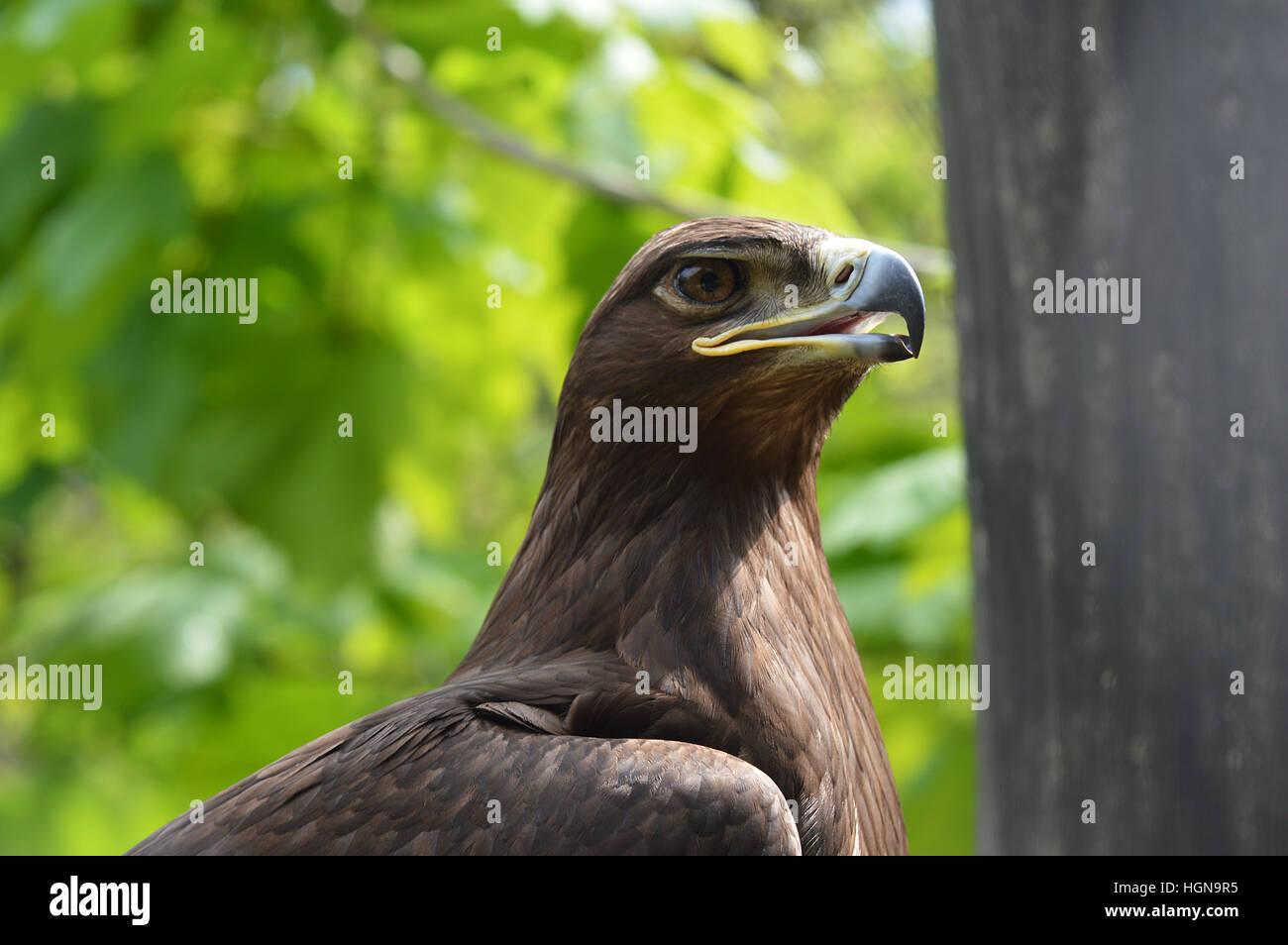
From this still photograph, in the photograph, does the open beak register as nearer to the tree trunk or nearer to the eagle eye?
the eagle eye

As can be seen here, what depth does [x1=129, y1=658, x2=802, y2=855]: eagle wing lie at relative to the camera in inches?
83.0

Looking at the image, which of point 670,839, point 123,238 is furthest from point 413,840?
point 123,238

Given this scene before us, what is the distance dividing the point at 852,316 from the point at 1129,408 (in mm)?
608

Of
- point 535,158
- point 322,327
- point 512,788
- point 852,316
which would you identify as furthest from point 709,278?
point 322,327

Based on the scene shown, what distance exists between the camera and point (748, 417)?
8.27ft

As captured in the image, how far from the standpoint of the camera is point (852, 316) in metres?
2.43

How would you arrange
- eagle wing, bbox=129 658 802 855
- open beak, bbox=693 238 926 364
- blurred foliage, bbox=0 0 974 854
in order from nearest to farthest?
1. eagle wing, bbox=129 658 802 855
2. open beak, bbox=693 238 926 364
3. blurred foliage, bbox=0 0 974 854

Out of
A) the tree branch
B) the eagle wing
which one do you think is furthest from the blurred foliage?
the eagle wing

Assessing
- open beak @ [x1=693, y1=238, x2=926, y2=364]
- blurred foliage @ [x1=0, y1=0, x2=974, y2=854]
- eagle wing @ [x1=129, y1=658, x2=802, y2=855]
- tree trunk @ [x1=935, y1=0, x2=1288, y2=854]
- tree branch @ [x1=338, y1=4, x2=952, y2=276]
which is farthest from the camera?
blurred foliage @ [x1=0, y1=0, x2=974, y2=854]

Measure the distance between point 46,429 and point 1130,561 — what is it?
16.9 ft

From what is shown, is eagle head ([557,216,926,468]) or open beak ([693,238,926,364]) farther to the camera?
eagle head ([557,216,926,468])

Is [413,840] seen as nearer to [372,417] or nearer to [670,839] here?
[670,839]

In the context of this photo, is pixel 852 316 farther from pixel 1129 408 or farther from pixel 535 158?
pixel 535 158
